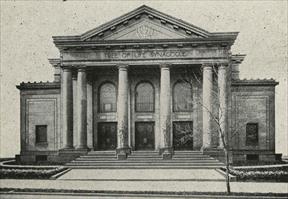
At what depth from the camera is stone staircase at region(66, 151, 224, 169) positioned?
97.5ft

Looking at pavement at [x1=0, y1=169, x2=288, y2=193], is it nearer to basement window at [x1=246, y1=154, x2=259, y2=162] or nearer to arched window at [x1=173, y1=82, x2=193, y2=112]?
basement window at [x1=246, y1=154, x2=259, y2=162]

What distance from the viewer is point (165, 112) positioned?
33.1m

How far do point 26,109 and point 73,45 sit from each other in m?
8.34

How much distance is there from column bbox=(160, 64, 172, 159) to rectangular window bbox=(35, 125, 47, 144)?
37.2ft

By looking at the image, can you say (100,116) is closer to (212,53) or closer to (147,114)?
(147,114)

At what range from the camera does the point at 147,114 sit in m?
37.0

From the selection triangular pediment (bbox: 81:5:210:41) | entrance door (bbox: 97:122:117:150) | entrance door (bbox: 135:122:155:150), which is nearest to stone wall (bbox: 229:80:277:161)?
triangular pediment (bbox: 81:5:210:41)

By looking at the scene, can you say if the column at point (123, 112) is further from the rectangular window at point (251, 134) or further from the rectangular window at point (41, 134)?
the rectangular window at point (251, 134)

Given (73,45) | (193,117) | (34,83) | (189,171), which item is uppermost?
(73,45)

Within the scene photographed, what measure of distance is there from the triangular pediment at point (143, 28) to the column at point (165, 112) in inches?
111

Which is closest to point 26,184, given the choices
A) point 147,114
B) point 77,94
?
point 77,94

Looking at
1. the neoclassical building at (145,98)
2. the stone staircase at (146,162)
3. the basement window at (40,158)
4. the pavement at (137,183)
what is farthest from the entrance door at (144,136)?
the pavement at (137,183)

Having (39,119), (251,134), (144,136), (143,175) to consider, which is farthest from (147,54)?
(39,119)

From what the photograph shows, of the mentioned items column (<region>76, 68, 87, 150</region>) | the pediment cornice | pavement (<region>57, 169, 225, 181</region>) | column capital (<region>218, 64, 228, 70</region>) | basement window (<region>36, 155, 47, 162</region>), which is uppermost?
the pediment cornice
